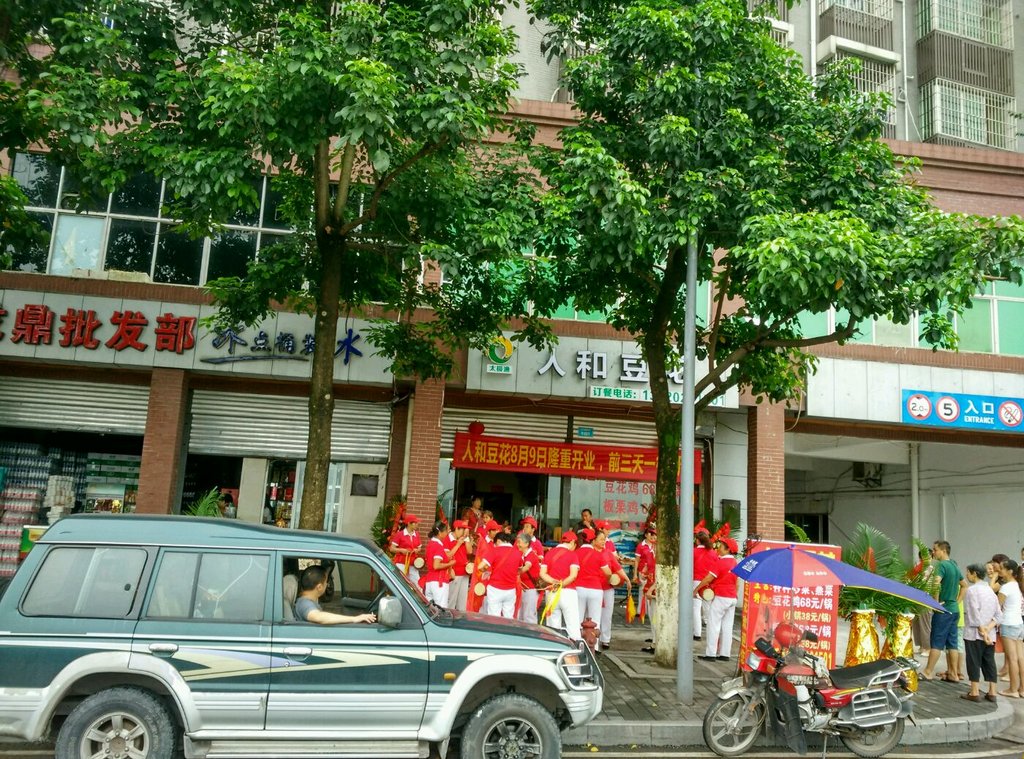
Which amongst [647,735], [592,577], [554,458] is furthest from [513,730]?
[554,458]

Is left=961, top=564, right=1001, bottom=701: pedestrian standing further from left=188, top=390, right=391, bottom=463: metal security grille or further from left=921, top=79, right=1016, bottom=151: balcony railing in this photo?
left=921, top=79, right=1016, bottom=151: balcony railing

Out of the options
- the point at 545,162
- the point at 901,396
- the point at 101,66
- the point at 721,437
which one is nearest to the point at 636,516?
the point at 721,437

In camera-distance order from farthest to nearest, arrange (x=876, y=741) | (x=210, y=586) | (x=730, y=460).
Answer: (x=730, y=460)
(x=876, y=741)
(x=210, y=586)

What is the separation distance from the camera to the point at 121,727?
17.5 feet

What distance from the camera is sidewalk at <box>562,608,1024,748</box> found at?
7.31 meters

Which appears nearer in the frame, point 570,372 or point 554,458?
point 570,372

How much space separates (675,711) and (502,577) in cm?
289

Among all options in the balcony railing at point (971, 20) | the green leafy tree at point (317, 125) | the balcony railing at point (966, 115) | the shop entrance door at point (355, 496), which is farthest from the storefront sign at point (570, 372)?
the balcony railing at point (971, 20)

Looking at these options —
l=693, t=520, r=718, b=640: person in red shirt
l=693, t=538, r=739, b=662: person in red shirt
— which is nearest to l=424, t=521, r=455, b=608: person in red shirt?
l=693, t=520, r=718, b=640: person in red shirt

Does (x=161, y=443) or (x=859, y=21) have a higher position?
(x=859, y=21)

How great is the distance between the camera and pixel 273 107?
8.23 meters

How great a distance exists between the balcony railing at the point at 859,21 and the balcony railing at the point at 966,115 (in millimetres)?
1870

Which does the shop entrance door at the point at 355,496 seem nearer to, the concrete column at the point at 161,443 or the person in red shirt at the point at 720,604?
the concrete column at the point at 161,443

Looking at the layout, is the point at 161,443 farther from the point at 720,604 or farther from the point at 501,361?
the point at 720,604
